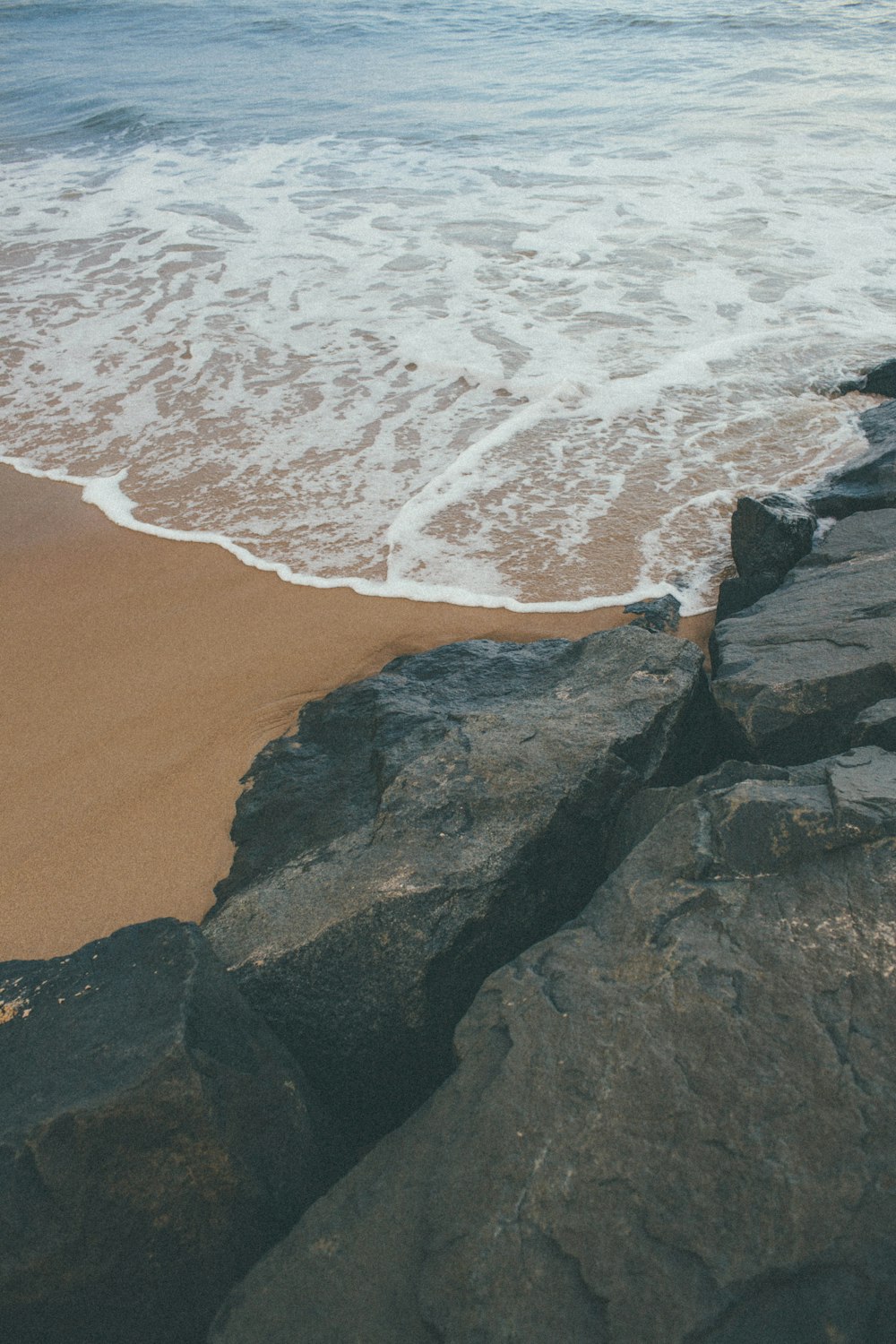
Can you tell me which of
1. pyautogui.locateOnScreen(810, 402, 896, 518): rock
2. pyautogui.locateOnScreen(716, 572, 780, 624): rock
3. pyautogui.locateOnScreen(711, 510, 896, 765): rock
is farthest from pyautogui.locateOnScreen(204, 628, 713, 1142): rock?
pyautogui.locateOnScreen(810, 402, 896, 518): rock

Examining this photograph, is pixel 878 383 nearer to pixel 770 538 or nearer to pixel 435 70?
pixel 770 538

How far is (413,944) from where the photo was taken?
2.07 meters

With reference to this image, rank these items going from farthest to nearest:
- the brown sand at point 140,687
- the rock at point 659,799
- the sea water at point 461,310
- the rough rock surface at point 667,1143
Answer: the sea water at point 461,310
the brown sand at point 140,687
the rock at point 659,799
the rough rock surface at point 667,1143

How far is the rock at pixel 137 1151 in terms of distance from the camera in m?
1.56

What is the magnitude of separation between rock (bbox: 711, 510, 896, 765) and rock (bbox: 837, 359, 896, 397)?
2.44 m

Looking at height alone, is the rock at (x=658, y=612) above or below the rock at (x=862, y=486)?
below

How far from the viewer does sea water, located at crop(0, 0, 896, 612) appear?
452 centimetres

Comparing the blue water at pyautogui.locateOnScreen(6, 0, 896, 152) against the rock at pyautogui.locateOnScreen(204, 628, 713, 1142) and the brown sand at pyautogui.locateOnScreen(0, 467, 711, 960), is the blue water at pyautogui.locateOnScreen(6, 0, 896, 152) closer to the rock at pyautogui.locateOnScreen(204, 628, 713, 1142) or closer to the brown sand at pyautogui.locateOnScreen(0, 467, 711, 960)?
the brown sand at pyautogui.locateOnScreen(0, 467, 711, 960)

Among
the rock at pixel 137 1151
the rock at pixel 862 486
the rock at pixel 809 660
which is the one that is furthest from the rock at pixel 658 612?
the rock at pixel 137 1151

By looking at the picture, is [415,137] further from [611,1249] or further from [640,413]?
[611,1249]

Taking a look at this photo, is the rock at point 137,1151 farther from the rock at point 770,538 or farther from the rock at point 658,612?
the rock at point 770,538

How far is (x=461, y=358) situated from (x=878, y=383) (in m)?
2.50

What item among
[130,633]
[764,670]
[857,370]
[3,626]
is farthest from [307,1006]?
[857,370]

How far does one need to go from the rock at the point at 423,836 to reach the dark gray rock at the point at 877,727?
0.51 meters
